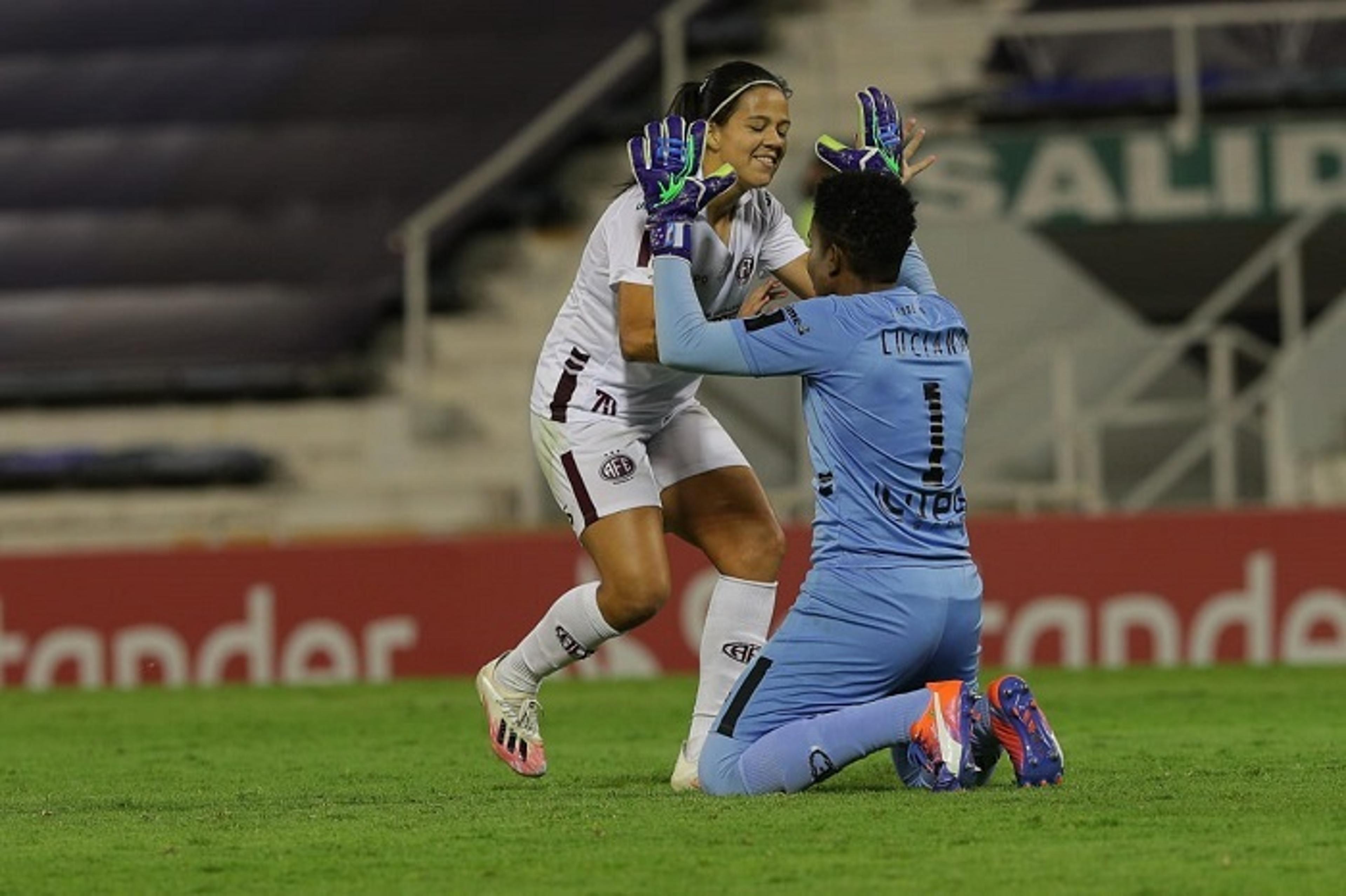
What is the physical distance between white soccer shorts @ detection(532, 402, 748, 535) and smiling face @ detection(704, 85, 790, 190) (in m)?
0.78

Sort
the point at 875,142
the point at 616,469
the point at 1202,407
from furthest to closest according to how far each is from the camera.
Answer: the point at 1202,407, the point at 616,469, the point at 875,142

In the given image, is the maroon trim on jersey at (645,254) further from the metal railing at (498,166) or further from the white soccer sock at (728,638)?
the metal railing at (498,166)

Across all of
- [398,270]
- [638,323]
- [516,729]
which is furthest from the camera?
[398,270]

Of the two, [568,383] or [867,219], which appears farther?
[568,383]

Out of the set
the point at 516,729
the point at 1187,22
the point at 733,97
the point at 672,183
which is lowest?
the point at 516,729

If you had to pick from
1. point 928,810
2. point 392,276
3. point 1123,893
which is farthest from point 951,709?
point 392,276

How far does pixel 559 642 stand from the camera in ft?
24.6

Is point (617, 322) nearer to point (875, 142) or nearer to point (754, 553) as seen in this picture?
point (754, 553)

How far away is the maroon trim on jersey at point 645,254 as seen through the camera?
282 inches

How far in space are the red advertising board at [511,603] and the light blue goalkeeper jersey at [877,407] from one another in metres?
6.90

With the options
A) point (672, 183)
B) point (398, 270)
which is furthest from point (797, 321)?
point (398, 270)

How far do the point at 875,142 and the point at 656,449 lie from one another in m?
1.07

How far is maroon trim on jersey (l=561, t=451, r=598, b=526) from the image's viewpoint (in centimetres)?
739

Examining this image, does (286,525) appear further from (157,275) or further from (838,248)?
(838,248)
